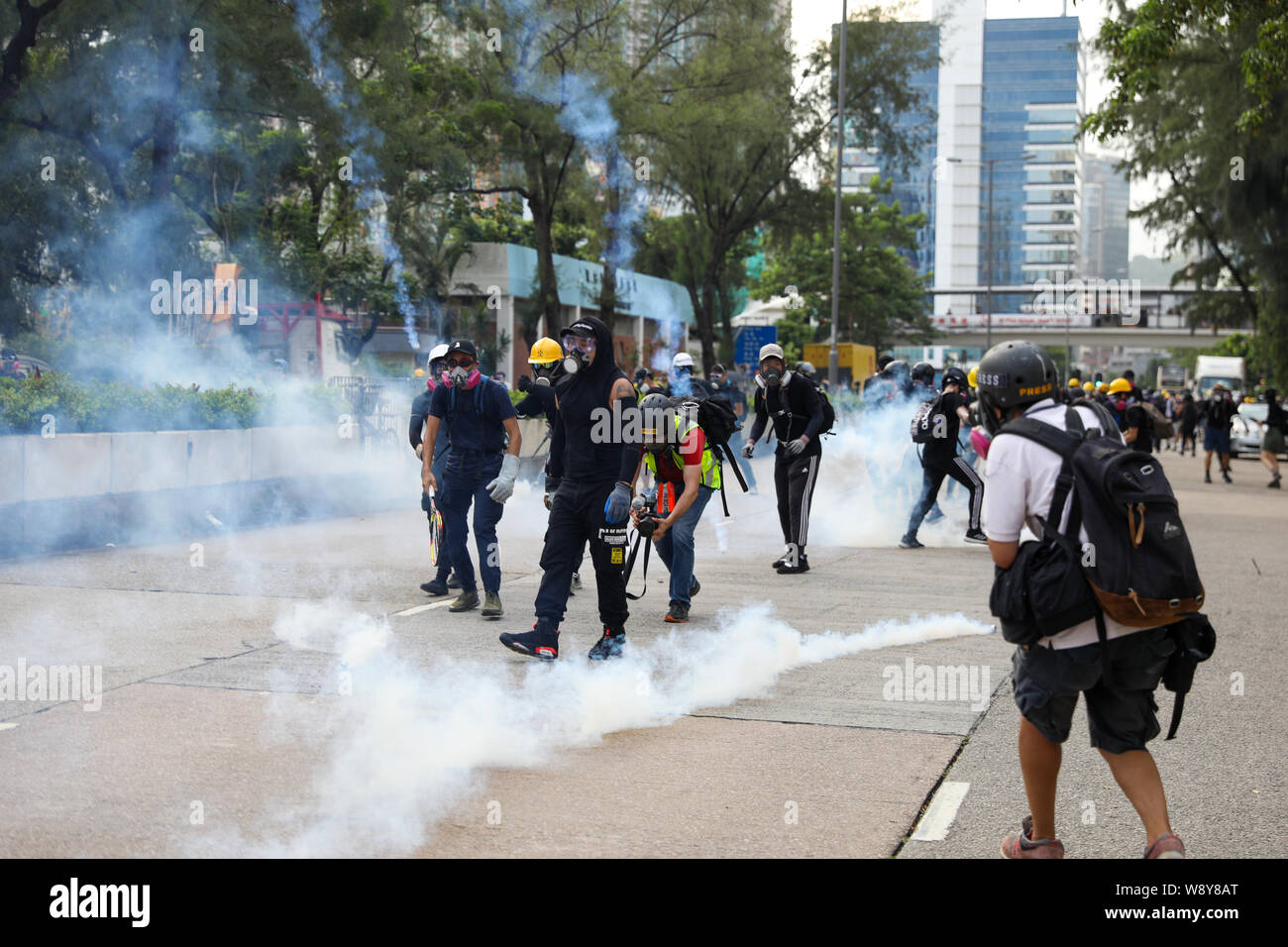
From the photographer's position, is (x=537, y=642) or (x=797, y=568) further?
(x=797, y=568)

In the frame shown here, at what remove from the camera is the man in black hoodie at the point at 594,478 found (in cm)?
687

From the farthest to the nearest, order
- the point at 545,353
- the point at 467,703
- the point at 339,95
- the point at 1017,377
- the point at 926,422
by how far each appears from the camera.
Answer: the point at 339,95 → the point at 926,422 → the point at 545,353 → the point at 467,703 → the point at 1017,377

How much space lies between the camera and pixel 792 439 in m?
11.4

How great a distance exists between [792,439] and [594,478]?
4578 millimetres

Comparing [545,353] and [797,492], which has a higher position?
[545,353]

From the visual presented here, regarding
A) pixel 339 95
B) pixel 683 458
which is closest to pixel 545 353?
pixel 683 458

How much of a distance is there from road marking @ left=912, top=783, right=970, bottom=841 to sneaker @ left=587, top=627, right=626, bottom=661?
2.40 m

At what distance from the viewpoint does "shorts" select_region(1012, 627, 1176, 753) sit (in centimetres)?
374

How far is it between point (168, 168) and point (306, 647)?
1589cm

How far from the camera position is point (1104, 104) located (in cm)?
1638

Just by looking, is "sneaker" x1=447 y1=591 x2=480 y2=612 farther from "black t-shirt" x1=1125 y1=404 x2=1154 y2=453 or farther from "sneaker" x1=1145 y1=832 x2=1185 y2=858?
"black t-shirt" x1=1125 y1=404 x2=1154 y2=453

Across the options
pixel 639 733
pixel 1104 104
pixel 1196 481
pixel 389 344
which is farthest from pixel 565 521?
pixel 389 344

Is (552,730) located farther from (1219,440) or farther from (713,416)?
(1219,440)

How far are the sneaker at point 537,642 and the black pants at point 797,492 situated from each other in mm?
4594
